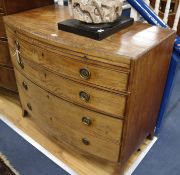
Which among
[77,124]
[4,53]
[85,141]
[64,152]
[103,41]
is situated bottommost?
[64,152]

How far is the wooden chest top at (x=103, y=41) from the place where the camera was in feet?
2.84

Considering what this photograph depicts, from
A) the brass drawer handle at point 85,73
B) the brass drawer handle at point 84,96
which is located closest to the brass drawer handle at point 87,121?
the brass drawer handle at point 84,96

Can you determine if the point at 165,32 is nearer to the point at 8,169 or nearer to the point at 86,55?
the point at 86,55

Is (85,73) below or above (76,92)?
above

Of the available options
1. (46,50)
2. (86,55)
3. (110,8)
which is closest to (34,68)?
(46,50)

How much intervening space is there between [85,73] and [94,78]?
Answer: 0.15 feet

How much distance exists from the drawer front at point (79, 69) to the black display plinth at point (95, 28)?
134mm

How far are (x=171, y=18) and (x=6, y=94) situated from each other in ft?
5.89

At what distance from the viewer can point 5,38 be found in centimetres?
151

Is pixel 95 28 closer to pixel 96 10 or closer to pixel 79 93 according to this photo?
pixel 96 10

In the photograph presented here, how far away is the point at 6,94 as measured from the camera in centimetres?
203

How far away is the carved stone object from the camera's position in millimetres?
958

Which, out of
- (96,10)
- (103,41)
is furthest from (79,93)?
(96,10)

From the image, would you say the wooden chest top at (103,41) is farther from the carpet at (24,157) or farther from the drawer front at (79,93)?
the carpet at (24,157)
